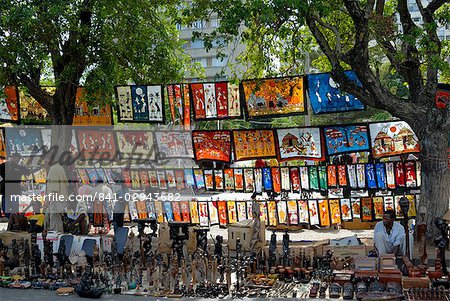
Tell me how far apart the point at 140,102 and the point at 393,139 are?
17.8 feet

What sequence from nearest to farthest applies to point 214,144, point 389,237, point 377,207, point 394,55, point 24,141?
point 389,237, point 394,55, point 214,144, point 377,207, point 24,141

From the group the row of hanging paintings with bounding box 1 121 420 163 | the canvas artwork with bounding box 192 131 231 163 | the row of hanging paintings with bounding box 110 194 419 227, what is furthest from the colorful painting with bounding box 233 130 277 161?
the row of hanging paintings with bounding box 110 194 419 227

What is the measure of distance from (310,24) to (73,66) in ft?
16.8

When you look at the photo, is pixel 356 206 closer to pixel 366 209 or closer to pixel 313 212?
pixel 366 209

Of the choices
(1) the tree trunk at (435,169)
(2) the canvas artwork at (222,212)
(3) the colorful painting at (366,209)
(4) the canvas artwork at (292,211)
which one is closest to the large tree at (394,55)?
(1) the tree trunk at (435,169)

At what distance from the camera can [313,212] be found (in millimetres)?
13352

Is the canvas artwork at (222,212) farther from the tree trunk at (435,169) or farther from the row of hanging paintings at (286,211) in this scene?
the tree trunk at (435,169)

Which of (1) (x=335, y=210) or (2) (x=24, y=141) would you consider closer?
(1) (x=335, y=210)

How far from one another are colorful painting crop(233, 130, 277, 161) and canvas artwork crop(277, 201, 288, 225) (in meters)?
1.40

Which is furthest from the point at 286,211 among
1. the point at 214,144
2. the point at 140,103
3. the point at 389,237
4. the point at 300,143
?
the point at 389,237

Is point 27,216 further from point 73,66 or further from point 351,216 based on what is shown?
point 351,216

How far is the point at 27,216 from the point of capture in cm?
1447

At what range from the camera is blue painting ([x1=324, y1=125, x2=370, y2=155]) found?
39.8ft

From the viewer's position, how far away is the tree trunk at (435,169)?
10922 mm
